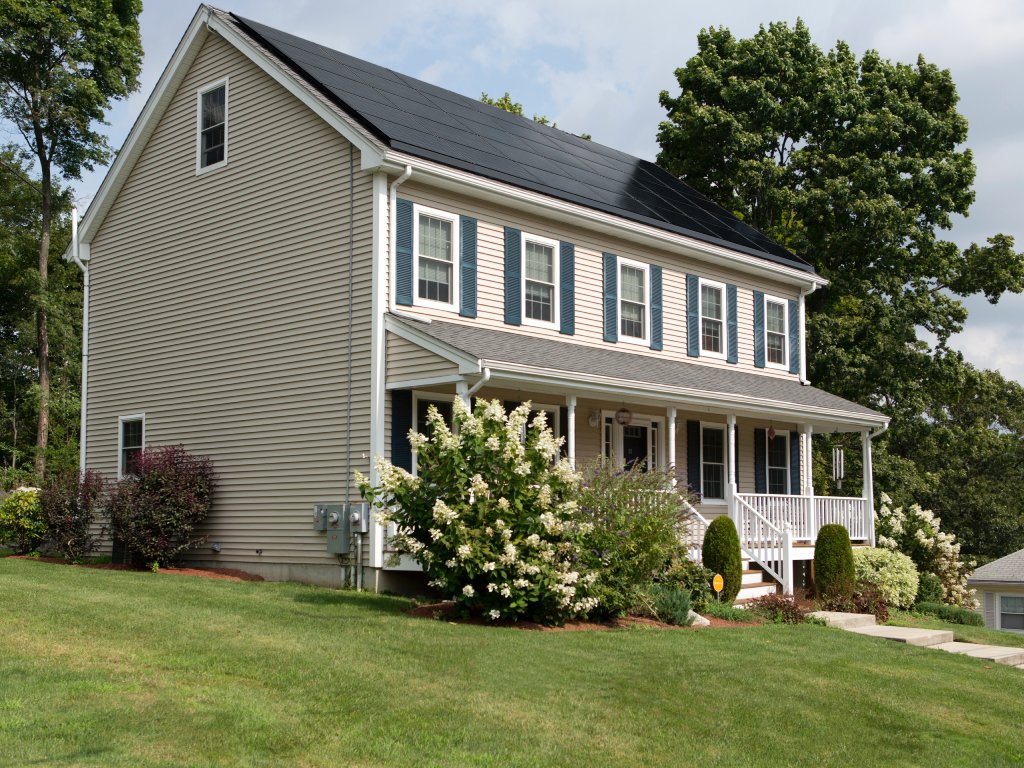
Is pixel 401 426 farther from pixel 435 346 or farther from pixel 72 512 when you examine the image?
pixel 72 512

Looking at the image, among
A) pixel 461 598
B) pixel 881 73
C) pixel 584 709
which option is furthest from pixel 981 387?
pixel 584 709

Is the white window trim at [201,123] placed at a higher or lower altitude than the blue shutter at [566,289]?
higher


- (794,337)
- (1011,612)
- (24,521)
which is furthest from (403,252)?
(1011,612)

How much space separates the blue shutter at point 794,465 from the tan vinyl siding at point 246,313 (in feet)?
36.2

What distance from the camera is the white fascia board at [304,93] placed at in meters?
16.0

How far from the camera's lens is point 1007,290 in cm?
3081

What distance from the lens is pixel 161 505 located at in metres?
17.5

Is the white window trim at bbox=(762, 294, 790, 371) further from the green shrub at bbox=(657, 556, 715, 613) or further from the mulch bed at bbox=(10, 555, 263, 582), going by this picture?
the mulch bed at bbox=(10, 555, 263, 582)

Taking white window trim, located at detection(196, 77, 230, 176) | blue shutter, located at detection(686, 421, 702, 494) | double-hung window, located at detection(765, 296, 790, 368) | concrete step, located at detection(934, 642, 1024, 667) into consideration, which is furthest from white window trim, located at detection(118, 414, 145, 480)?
concrete step, located at detection(934, 642, 1024, 667)

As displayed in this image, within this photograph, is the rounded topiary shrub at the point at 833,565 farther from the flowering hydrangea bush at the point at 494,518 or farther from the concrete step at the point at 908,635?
the flowering hydrangea bush at the point at 494,518

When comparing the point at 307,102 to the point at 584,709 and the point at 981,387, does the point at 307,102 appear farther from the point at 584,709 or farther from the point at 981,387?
the point at 981,387

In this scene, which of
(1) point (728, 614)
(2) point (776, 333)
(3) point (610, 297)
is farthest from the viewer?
(2) point (776, 333)

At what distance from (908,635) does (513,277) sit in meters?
7.67

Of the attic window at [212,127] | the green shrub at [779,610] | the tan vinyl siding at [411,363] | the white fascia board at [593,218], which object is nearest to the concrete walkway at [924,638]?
the green shrub at [779,610]
